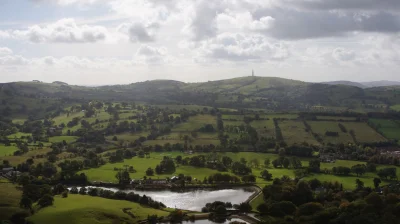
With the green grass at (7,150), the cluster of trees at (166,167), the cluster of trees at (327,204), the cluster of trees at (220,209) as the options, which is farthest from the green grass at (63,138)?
the cluster of trees at (327,204)

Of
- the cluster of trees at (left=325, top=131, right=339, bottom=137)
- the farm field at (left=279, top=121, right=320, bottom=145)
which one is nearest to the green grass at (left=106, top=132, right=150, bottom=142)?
the farm field at (left=279, top=121, right=320, bottom=145)

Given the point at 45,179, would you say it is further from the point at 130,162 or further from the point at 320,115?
the point at 320,115

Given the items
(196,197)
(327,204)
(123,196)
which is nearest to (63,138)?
(123,196)

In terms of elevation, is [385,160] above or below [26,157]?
below

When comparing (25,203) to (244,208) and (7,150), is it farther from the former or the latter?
(7,150)

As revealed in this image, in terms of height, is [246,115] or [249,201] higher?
[246,115]

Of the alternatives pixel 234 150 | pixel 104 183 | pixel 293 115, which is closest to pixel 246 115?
pixel 293 115
